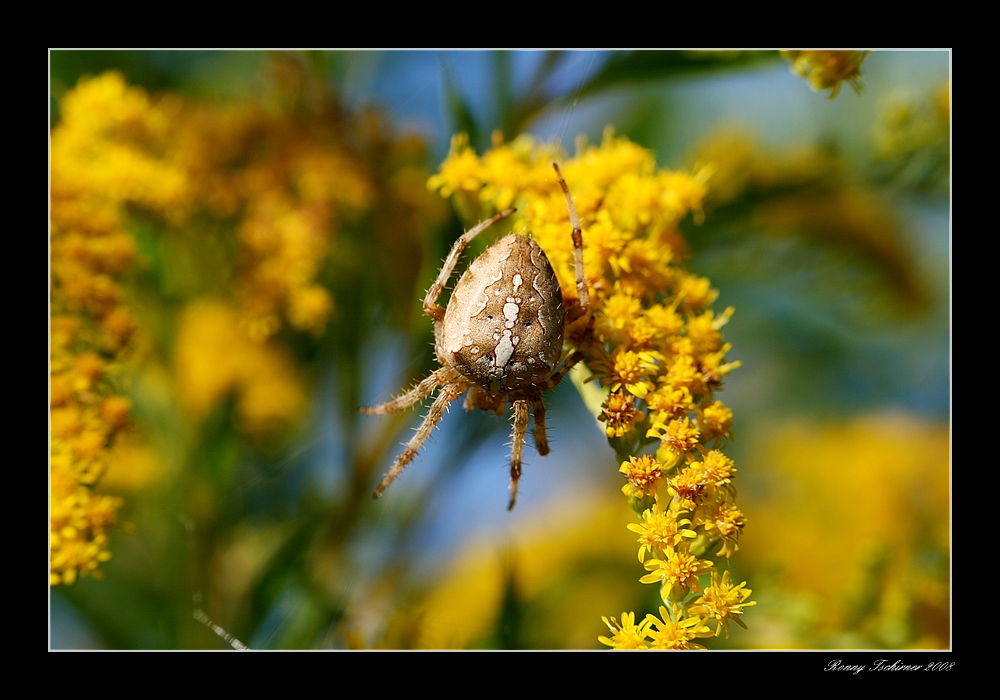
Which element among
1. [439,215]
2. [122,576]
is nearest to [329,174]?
[439,215]

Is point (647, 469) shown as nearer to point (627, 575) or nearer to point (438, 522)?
point (627, 575)

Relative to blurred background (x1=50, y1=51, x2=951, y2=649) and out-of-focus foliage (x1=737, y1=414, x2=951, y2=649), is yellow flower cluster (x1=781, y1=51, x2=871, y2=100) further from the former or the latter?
out-of-focus foliage (x1=737, y1=414, x2=951, y2=649)

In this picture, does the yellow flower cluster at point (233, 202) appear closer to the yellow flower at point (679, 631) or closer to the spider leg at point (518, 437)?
the spider leg at point (518, 437)

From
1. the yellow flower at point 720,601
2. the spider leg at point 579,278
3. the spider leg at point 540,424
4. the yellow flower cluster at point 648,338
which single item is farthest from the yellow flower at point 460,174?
A: the yellow flower at point 720,601

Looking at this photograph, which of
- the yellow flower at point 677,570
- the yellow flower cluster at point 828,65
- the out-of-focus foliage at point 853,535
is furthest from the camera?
the out-of-focus foliage at point 853,535

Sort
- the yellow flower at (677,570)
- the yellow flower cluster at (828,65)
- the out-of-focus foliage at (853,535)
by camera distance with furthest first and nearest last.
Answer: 1. the out-of-focus foliage at (853,535)
2. the yellow flower cluster at (828,65)
3. the yellow flower at (677,570)

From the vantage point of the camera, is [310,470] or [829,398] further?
[829,398]

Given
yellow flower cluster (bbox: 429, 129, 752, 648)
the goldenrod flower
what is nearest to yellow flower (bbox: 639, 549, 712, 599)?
yellow flower cluster (bbox: 429, 129, 752, 648)

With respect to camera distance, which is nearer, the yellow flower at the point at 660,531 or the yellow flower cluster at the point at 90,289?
the yellow flower at the point at 660,531
